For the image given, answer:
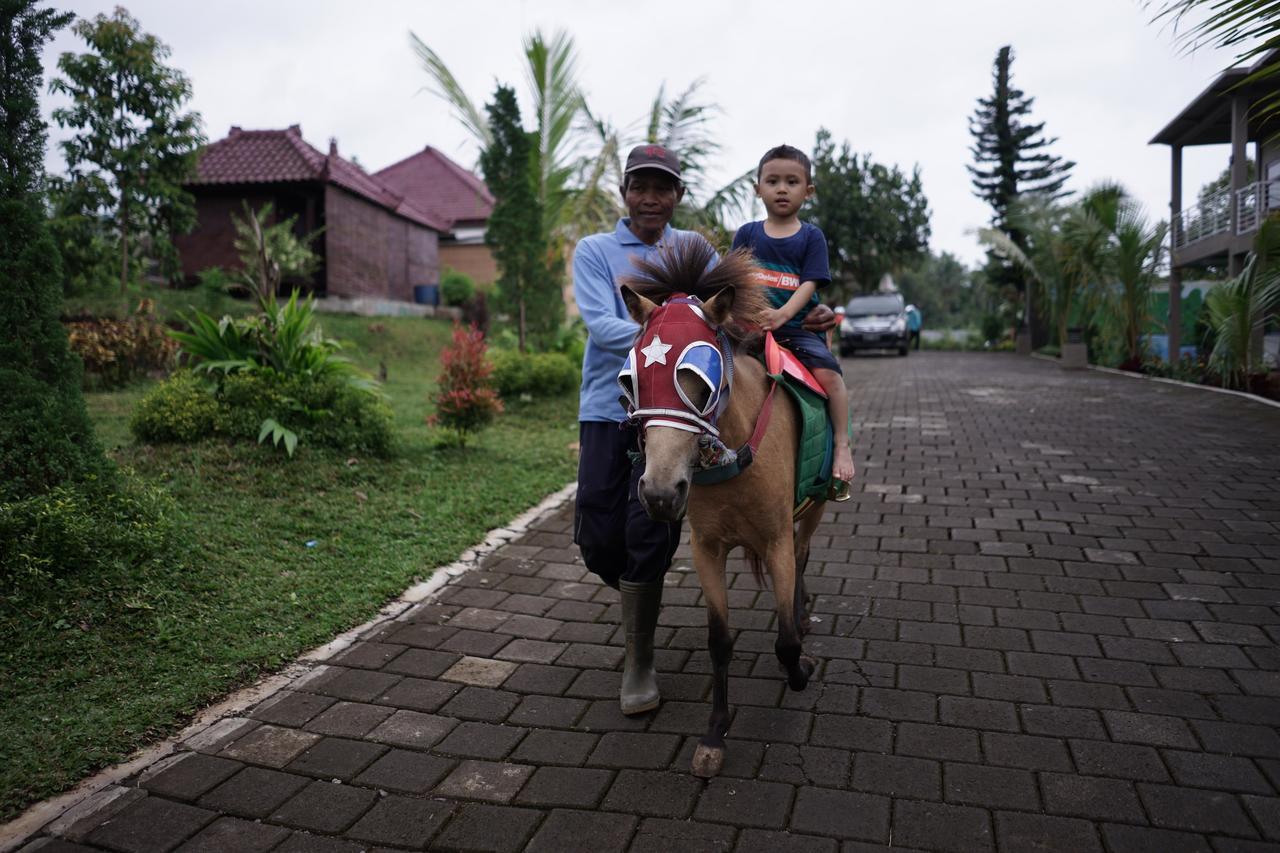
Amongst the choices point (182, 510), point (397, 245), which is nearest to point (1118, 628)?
point (182, 510)

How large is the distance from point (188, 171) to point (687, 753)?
16.0 m

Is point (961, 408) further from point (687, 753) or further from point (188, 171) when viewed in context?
point (188, 171)

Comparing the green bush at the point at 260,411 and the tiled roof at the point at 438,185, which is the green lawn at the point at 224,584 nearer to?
the green bush at the point at 260,411

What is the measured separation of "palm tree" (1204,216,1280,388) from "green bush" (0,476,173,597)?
11213 millimetres

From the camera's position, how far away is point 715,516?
307 centimetres

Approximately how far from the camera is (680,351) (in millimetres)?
2574

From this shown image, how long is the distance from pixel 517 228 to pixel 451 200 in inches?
922

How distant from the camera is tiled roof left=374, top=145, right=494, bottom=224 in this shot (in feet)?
109

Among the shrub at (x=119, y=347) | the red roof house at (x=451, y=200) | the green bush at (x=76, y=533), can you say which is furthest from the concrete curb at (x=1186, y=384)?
the red roof house at (x=451, y=200)

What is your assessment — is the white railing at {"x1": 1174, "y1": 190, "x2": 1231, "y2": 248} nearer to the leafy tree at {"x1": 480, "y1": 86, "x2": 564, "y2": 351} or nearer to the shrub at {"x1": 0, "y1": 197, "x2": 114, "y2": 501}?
the leafy tree at {"x1": 480, "y1": 86, "x2": 564, "y2": 351}

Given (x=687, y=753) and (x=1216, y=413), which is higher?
(x=1216, y=413)

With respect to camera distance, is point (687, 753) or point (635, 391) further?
point (687, 753)

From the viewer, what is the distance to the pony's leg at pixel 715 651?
2.88m

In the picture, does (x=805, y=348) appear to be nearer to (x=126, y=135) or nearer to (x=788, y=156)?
(x=788, y=156)
